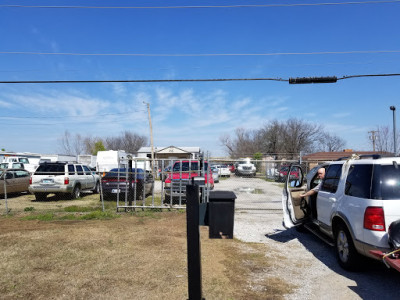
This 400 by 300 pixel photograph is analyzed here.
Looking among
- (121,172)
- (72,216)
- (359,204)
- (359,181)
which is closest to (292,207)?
(359,181)

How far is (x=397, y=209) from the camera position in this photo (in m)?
4.19

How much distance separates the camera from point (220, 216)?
3076mm

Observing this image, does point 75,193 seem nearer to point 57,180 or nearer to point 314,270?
point 57,180

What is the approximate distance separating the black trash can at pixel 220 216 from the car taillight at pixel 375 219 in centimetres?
240

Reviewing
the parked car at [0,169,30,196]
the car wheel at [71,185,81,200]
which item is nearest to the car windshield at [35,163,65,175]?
the car wheel at [71,185,81,200]

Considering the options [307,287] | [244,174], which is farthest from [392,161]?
[244,174]

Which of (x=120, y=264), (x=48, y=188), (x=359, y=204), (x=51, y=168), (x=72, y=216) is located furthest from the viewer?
(x=51, y=168)

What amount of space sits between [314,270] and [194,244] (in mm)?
3359

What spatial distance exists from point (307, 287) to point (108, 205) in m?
9.54

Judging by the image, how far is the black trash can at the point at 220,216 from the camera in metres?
3.06

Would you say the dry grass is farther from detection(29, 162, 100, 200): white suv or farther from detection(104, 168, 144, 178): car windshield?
detection(29, 162, 100, 200): white suv

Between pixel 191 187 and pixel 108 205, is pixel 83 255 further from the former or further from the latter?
pixel 108 205

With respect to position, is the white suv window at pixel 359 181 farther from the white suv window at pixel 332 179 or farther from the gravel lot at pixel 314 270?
the gravel lot at pixel 314 270

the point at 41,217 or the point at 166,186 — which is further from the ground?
the point at 166,186
